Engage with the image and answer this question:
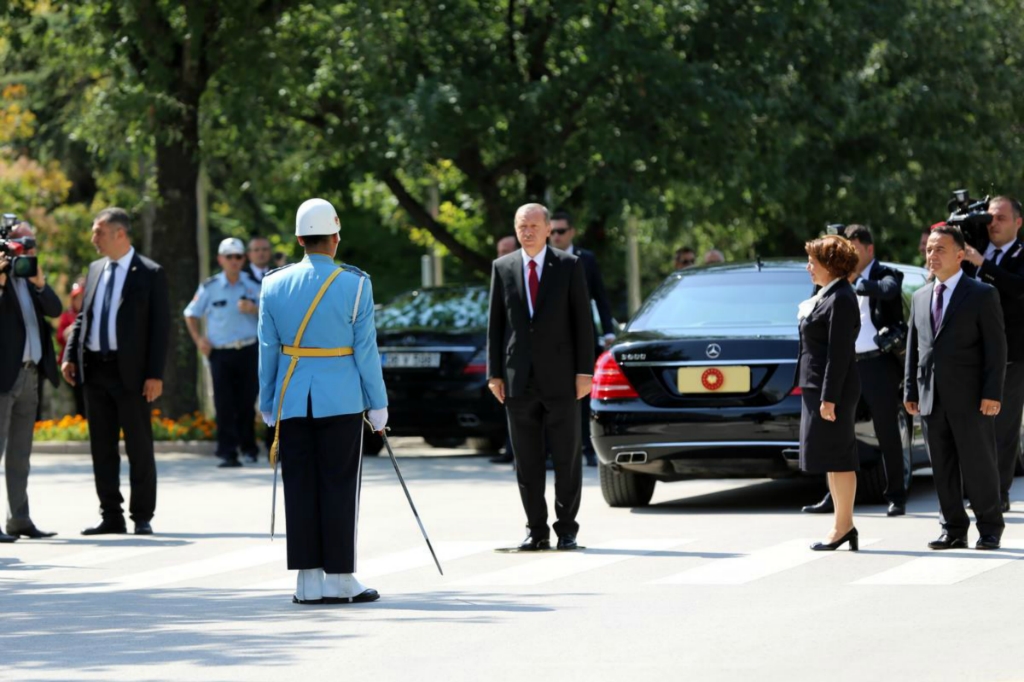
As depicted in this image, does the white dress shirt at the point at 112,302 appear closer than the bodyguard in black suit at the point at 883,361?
No

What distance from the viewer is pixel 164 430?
70.6 feet

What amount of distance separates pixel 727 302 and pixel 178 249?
11.1 metres

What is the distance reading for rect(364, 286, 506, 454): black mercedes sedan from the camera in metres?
18.7

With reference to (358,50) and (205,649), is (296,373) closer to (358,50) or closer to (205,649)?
(205,649)

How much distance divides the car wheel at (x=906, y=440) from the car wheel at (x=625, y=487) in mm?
A: 1642

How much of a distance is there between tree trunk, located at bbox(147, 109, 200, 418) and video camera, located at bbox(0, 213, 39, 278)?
10.0 m

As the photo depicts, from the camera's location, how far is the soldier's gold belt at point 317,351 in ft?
30.9

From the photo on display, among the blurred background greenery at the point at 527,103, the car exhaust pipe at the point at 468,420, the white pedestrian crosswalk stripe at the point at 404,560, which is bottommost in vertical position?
the white pedestrian crosswalk stripe at the point at 404,560

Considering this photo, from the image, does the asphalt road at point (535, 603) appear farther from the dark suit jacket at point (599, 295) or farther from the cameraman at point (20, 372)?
the dark suit jacket at point (599, 295)

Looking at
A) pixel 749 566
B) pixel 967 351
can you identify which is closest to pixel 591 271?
pixel 967 351

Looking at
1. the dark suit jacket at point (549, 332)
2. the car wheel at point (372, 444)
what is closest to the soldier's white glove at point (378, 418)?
the dark suit jacket at point (549, 332)

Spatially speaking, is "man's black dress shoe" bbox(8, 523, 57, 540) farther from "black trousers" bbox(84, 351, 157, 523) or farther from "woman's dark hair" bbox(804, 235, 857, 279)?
"woman's dark hair" bbox(804, 235, 857, 279)

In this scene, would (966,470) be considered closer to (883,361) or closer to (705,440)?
(883,361)

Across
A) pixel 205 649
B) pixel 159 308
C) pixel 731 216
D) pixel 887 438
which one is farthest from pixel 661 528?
pixel 731 216
